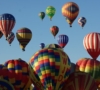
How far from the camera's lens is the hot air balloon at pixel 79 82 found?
2392 centimetres

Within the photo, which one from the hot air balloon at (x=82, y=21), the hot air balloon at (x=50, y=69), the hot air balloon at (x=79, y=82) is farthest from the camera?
the hot air balloon at (x=82, y=21)

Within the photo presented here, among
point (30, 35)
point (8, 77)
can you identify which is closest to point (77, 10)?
point (30, 35)

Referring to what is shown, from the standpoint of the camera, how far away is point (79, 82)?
24250mm

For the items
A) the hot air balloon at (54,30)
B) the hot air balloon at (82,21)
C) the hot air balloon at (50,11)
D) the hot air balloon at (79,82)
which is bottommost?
the hot air balloon at (79,82)

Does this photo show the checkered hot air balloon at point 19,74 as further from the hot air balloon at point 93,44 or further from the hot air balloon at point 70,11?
the hot air balloon at point 70,11

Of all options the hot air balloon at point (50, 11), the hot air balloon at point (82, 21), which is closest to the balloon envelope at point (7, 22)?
the hot air balloon at point (82, 21)

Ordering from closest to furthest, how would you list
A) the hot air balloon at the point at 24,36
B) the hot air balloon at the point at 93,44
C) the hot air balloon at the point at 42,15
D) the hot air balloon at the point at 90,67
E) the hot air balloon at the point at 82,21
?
the hot air balloon at the point at 90,67 < the hot air balloon at the point at 93,44 < the hot air balloon at the point at 24,36 < the hot air balloon at the point at 82,21 < the hot air balloon at the point at 42,15

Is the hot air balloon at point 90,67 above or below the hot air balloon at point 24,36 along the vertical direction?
below

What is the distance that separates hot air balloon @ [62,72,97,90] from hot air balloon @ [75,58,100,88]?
16.0 feet

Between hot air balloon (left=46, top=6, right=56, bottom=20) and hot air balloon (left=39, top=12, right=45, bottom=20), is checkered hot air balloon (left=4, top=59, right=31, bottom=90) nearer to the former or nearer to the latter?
hot air balloon (left=46, top=6, right=56, bottom=20)

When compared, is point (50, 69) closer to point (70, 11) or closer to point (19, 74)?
point (19, 74)

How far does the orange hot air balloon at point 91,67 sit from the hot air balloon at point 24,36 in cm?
1272

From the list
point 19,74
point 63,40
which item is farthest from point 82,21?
point 19,74

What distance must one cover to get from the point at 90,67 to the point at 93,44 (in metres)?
6.16
